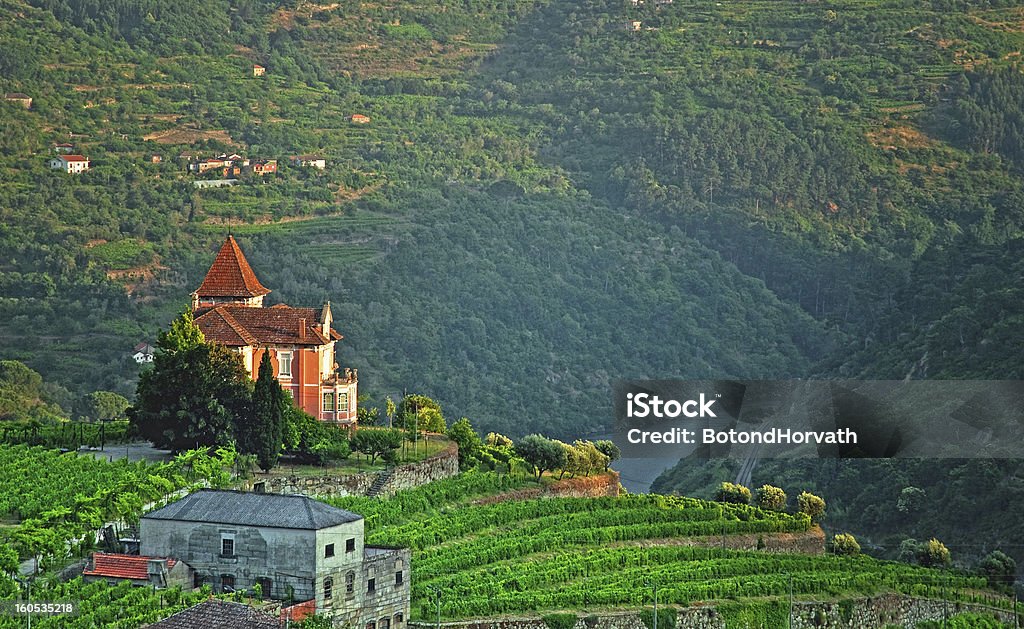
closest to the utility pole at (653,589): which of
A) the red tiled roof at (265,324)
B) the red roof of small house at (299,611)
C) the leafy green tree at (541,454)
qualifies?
the red roof of small house at (299,611)

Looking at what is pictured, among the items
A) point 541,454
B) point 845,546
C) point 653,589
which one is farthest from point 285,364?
point 845,546

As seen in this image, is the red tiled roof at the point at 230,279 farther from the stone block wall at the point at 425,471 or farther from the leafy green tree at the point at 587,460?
the leafy green tree at the point at 587,460

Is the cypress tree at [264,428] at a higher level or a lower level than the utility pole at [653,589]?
higher

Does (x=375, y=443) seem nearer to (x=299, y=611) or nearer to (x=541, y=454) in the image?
(x=541, y=454)

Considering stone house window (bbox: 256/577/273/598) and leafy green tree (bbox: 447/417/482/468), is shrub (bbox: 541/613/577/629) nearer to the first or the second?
stone house window (bbox: 256/577/273/598)

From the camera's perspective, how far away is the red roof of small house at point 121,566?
57.2m

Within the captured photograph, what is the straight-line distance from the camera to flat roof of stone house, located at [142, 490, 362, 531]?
185 ft

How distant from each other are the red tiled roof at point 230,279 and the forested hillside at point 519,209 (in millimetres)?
36184

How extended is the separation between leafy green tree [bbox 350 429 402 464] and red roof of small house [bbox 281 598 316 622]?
21.9 metres

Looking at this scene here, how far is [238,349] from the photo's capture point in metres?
77.2

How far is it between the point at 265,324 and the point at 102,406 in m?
31.7

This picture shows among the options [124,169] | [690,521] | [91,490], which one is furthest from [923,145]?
[91,490]

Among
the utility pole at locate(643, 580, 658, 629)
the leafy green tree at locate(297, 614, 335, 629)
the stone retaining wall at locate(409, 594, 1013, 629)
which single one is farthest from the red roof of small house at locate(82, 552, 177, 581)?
the utility pole at locate(643, 580, 658, 629)

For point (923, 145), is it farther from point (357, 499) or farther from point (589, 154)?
point (357, 499)
